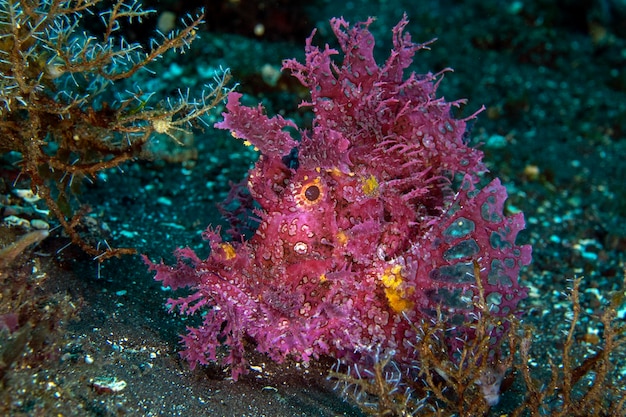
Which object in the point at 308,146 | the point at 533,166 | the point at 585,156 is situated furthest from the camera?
the point at 585,156

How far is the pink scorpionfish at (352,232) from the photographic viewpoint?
2.95 metres

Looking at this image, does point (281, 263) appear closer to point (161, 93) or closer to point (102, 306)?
point (102, 306)

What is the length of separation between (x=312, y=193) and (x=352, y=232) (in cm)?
36

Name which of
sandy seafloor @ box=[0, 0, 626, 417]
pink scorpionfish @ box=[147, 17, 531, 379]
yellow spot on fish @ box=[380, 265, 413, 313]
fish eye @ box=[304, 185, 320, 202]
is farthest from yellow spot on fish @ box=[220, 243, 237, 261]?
yellow spot on fish @ box=[380, 265, 413, 313]

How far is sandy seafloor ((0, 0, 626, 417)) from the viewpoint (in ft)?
9.68

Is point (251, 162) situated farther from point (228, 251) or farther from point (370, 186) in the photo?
point (228, 251)

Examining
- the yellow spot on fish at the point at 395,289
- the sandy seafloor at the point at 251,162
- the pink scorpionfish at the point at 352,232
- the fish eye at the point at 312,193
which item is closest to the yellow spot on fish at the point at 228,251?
the pink scorpionfish at the point at 352,232

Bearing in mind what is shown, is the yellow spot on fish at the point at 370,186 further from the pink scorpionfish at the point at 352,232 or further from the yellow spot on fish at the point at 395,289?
the yellow spot on fish at the point at 395,289

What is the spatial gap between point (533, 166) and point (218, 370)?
541 centimetres

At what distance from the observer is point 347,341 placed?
3246 mm

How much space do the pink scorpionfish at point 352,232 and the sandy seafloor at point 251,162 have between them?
1.02ft

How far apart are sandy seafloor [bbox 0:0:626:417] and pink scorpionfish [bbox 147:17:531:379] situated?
0.31 meters

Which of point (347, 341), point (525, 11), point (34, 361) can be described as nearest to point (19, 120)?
point (34, 361)

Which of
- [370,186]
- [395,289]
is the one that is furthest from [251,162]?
[395,289]
